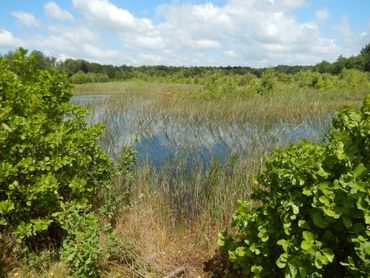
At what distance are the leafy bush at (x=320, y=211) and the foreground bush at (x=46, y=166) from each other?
1413mm

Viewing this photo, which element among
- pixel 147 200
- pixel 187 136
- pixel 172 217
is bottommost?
pixel 172 217

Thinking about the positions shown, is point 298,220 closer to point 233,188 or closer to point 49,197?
point 233,188

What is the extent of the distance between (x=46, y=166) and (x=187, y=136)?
4145 mm


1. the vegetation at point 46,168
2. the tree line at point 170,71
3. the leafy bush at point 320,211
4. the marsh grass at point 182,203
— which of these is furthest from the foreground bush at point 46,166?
the tree line at point 170,71

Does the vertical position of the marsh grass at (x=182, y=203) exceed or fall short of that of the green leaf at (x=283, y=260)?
it falls short

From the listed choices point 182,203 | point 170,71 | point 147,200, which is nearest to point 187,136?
point 182,203

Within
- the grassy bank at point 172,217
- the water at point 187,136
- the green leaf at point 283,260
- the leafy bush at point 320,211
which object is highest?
the leafy bush at point 320,211

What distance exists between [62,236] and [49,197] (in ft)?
2.19

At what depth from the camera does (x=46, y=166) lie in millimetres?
2830

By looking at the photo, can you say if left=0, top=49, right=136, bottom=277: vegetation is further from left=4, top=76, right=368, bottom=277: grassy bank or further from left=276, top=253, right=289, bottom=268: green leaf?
left=276, top=253, right=289, bottom=268: green leaf

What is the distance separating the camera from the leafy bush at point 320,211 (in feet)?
5.38

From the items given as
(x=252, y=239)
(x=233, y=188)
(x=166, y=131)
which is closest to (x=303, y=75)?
(x=166, y=131)

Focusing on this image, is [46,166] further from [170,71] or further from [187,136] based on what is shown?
[170,71]

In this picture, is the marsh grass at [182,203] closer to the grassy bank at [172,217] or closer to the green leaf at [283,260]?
the grassy bank at [172,217]
